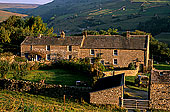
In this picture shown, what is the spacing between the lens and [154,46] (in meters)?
55.0

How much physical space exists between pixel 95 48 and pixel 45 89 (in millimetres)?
19490

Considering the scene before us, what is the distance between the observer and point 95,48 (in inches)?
1634

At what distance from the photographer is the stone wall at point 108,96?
20188 mm

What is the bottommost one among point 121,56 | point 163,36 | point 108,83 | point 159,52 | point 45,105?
point 45,105

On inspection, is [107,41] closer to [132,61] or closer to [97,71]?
[132,61]

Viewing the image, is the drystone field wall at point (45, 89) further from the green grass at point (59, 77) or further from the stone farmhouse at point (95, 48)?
the stone farmhouse at point (95, 48)

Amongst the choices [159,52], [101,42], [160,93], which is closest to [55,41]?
[101,42]

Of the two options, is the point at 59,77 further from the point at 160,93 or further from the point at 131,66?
the point at 160,93

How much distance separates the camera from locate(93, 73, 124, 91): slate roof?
21047mm

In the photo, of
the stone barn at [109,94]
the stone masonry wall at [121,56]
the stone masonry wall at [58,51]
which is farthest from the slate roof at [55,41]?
the stone barn at [109,94]

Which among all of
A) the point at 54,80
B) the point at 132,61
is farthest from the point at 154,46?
the point at 54,80

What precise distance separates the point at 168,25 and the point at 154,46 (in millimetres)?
55691

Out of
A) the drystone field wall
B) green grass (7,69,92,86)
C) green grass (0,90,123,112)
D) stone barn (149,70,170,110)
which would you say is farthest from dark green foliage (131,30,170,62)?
green grass (0,90,123,112)

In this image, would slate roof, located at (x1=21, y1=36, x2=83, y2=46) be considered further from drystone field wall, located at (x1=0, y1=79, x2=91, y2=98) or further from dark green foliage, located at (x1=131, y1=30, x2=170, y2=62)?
dark green foliage, located at (x1=131, y1=30, x2=170, y2=62)
